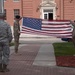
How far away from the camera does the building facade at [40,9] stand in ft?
195

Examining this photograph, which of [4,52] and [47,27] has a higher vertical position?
[47,27]

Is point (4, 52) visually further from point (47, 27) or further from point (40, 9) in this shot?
point (40, 9)

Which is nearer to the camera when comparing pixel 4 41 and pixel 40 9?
pixel 4 41

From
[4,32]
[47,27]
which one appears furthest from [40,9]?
[4,32]

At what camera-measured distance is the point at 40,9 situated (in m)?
59.7

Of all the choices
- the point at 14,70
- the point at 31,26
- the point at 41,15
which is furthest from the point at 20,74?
the point at 41,15

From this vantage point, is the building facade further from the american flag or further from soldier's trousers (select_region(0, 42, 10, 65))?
soldier's trousers (select_region(0, 42, 10, 65))

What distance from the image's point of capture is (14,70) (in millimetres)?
11805

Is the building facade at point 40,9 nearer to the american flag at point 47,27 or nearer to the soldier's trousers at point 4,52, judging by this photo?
the american flag at point 47,27

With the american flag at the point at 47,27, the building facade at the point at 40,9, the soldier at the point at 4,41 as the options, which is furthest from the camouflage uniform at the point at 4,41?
the building facade at the point at 40,9

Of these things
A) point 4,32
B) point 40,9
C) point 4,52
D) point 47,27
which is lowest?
point 4,52

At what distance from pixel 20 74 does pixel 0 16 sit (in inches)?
78.7

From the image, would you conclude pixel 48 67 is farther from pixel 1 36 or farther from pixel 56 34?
pixel 56 34

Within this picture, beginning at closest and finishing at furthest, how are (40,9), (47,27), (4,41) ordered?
(4,41) < (47,27) < (40,9)
